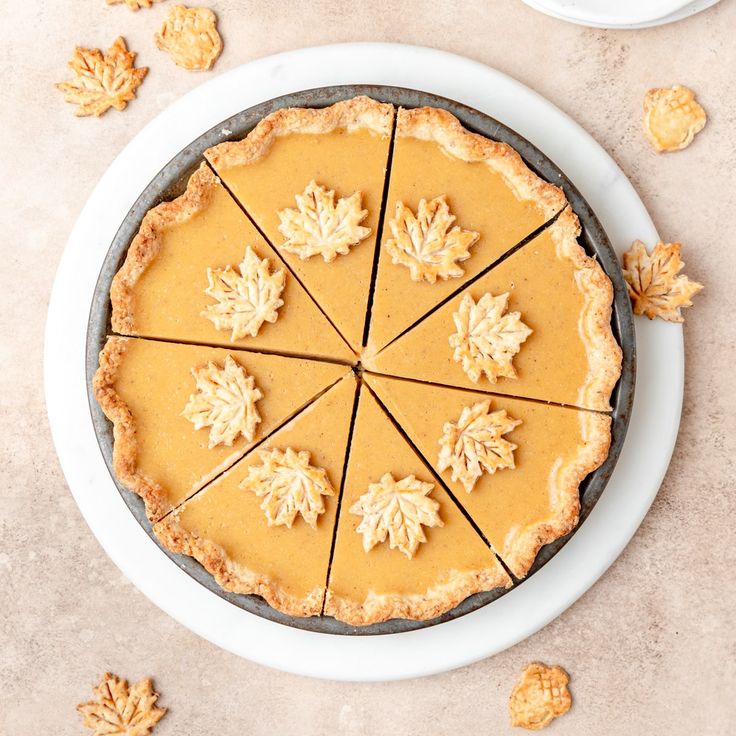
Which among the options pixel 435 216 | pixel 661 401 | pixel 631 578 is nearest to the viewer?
pixel 435 216

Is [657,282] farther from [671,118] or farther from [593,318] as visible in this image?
[671,118]

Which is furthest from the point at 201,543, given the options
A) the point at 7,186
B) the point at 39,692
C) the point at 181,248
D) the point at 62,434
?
the point at 7,186

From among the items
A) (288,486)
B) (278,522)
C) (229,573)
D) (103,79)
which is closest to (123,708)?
(229,573)

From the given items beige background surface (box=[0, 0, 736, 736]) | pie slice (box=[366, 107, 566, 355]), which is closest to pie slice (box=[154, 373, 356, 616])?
pie slice (box=[366, 107, 566, 355])

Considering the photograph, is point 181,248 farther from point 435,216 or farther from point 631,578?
point 631,578

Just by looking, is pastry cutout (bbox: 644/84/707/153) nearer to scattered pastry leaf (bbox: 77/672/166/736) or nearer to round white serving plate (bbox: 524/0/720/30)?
round white serving plate (bbox: 524/0/720/30)

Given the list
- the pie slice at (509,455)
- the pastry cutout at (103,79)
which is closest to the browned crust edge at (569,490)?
the pie slice at (509,455)
